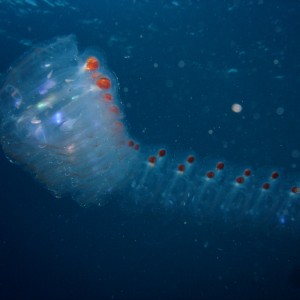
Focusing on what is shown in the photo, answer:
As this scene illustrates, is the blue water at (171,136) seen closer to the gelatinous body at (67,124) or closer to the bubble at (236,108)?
the bubble at (236,108)

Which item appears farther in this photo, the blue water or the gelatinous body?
the blue water

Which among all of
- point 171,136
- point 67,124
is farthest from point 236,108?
point 67,124

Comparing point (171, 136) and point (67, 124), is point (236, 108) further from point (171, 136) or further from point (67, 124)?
point (67, 124)

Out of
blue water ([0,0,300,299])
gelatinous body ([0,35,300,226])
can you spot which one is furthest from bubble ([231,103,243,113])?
gelatinous body ([0,35,300,226])

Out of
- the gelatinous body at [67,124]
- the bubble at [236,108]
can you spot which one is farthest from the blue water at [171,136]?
the gelatinous body at [67,124]

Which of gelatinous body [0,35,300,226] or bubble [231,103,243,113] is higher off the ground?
bubble [231,103,243,113]

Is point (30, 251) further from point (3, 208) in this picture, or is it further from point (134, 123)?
point (134, 123)

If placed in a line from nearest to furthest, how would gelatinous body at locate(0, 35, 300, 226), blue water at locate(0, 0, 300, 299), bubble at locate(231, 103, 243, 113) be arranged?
gelatinous body at locate(0, 35, 300, 226) < blue water at locate(0, 0, 300, 299) < bubble at locate(231, 103, 243, 113)

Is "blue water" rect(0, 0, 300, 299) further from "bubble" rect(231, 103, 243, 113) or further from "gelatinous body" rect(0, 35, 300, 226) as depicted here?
"gelatinous body" rect(0, 35, 300, 226)

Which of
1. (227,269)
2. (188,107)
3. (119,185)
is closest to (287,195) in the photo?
(188,107)

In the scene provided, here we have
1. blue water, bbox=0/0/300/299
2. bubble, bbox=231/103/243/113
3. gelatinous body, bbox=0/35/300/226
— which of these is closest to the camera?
gelatinous body, bbox=0/35/300/226
